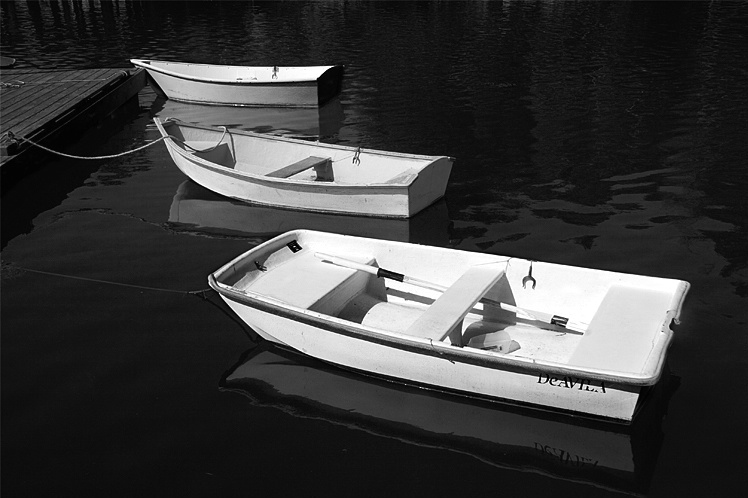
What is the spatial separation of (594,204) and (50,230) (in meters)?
10.3

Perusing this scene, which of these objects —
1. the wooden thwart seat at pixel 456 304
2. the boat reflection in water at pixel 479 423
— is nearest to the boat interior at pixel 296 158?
the wooden thwart seat at pixel 456 304

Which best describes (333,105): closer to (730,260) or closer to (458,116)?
(458,116)

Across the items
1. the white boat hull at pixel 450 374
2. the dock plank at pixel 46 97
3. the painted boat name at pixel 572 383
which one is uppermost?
the dock plank at pixel 46 97

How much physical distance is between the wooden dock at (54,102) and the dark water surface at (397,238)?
2.42 ft

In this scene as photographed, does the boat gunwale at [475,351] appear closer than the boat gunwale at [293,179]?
Yes

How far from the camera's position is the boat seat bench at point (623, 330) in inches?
301

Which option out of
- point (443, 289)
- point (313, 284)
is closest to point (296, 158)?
point (313, 284)

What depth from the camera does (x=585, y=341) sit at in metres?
8.07

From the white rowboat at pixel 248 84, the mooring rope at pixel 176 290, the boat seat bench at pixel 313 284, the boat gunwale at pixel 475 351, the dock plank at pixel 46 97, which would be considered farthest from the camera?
the white rowboat at pixel 248 84

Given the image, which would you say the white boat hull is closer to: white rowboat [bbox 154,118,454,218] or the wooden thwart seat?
the wooden thwart seat

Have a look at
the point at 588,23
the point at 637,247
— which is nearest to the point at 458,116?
the point at 637,247

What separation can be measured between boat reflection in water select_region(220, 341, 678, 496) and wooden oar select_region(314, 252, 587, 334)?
4.09ft

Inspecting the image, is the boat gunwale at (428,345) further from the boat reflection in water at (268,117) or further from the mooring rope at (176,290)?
the boat reflection in water at (268,117)

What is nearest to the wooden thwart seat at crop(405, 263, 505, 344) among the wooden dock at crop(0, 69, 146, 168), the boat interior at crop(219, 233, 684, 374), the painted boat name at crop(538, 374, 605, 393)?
the boat interior at crop(219, 233, 684, 374)
